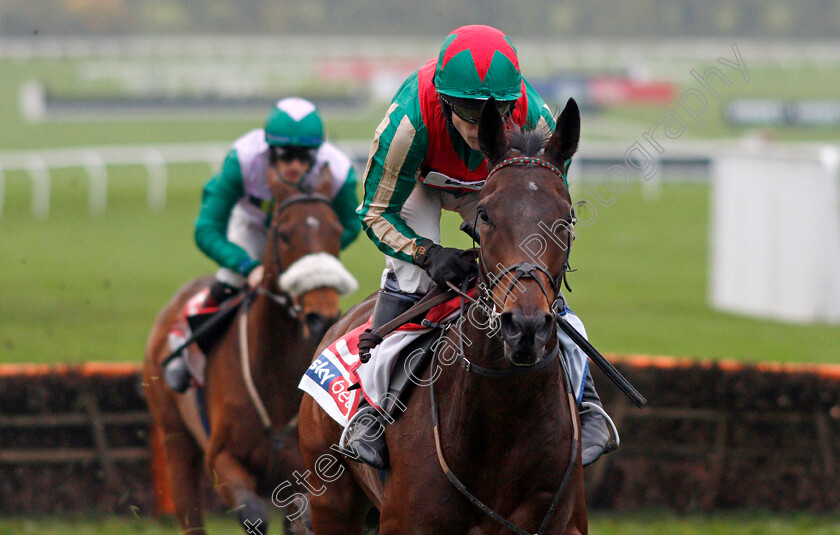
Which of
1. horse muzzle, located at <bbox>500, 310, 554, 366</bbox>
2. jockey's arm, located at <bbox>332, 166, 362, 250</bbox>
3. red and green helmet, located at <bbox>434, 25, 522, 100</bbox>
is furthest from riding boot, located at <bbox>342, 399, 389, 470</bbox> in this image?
jockey's arm, located at <bbox>332, 166, 362, 250</bbox>

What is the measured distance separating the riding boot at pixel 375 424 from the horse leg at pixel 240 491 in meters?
1.24

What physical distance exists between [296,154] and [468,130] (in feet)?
6.86

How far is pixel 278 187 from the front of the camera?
16.7 feet

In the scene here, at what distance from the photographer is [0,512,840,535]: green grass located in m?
6.19

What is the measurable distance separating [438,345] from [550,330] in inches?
27.6

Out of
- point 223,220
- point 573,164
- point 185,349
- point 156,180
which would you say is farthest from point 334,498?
point 156,180

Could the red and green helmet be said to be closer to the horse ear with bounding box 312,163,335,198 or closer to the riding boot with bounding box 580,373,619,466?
the riding boot with bounding box 580,373,619,466

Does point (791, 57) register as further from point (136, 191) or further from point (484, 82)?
point (484, 82)

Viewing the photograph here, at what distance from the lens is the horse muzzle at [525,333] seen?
105 inches

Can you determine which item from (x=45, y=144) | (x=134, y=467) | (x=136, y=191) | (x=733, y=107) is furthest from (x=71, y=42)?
(x=134, y=467)

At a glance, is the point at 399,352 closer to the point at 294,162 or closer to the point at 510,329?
the point at 510,329

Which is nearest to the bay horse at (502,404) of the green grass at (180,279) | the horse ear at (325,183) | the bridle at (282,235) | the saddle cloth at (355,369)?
the saddle cloth at (355,369)

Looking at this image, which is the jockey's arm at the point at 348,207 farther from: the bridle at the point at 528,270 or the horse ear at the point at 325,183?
the bridle at the point at 528,270

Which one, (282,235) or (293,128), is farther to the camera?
(293,128)
